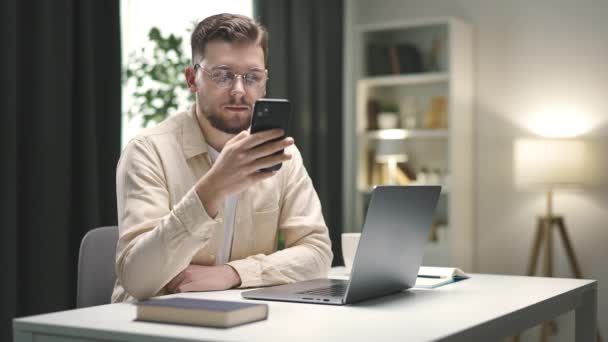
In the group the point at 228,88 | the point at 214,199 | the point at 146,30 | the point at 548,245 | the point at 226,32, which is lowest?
the point at 548,245

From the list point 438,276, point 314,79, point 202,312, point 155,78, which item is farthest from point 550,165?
point 202,312

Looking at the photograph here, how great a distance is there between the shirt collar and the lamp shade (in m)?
2.78

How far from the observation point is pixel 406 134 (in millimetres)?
5086

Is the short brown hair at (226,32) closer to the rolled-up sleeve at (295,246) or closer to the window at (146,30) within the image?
the rolled-up sleeve at (295,246)

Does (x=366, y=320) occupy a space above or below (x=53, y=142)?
below

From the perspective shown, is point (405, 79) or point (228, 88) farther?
point (405, 79)

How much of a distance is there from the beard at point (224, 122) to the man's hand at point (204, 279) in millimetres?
376

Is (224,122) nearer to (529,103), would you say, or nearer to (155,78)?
(155,78)

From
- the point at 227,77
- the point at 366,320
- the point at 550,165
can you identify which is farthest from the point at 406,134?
the point at 366,320

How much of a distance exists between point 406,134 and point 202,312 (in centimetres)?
389

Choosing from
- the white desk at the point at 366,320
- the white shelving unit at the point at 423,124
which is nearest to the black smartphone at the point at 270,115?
the white desk at the point at 366,320

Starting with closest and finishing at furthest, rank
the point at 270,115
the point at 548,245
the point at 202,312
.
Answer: the point at 202,312, the point at 270,115, the point at 548,245

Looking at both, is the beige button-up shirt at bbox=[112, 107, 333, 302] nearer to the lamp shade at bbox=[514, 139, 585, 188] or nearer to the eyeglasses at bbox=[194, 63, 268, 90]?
the eyeglasses at bbox=[194, 63, 268, 90]

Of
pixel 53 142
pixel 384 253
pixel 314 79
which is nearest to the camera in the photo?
pixel 384 253
